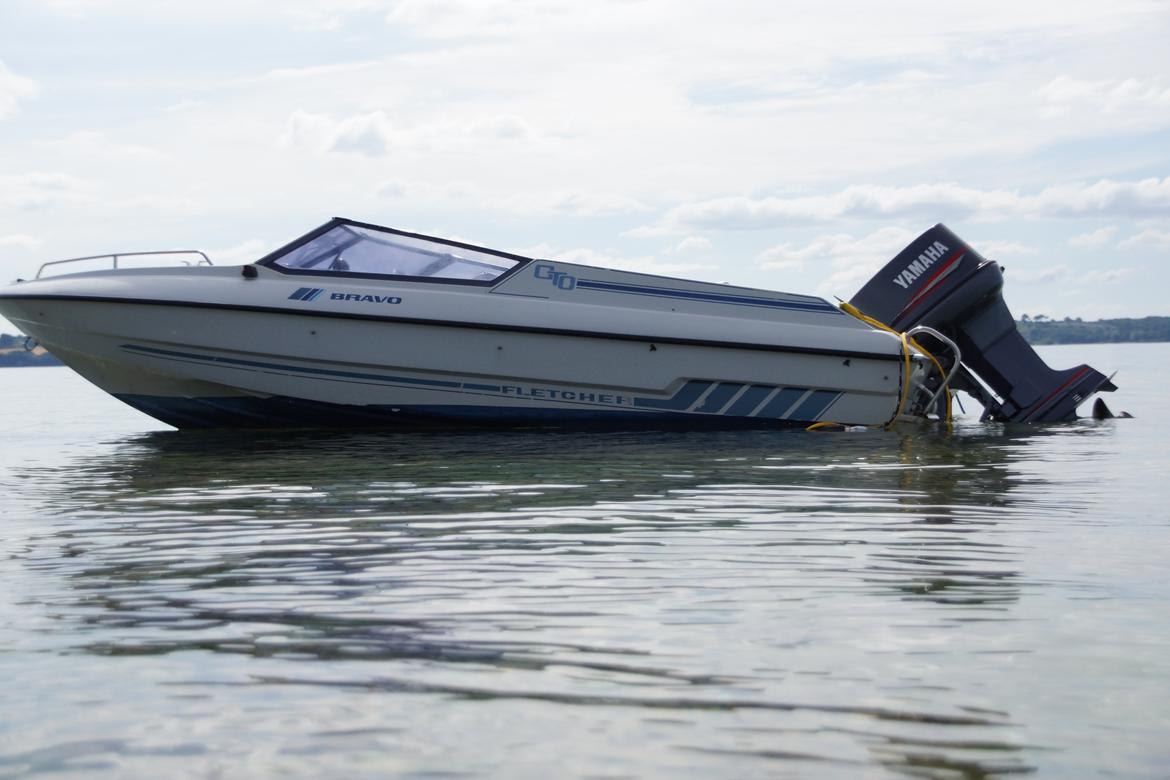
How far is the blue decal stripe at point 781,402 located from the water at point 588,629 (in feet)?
10.9

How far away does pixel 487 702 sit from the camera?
247 cm

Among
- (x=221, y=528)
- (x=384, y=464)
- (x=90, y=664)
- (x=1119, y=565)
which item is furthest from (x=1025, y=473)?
(x=90, y=664)

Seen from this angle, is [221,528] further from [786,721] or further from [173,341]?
[173,341]

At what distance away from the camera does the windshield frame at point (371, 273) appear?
9.24 m

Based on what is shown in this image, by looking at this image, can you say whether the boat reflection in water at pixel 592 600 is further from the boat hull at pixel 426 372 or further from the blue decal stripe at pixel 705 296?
the blue decal stripe at pixel 705 296

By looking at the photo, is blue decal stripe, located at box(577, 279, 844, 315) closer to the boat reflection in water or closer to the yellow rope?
the yellow rope

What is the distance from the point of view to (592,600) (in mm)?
3373

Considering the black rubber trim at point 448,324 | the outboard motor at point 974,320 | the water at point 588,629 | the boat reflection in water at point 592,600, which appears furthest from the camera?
the outboard motor at point 974,320

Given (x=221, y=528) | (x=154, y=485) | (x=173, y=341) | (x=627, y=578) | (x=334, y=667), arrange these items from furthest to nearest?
1. (x=173, y=341)
2. (x=154, y=485)
3. (x=221, y=528)
4. (x=627, y=578)
5. (x=334, y=667)

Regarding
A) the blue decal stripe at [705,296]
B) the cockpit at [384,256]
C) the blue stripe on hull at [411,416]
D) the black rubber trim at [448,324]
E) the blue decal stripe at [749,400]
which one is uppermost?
the cockpit at [384,256]

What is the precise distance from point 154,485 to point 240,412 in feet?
10.6

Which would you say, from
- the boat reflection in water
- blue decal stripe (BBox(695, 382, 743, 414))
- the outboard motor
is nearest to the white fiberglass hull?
blue decal stripe (BBox(695, 382, 743, 414))

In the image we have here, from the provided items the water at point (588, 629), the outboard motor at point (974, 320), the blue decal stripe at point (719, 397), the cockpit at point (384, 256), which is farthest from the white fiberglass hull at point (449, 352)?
the water at point (588, 629)

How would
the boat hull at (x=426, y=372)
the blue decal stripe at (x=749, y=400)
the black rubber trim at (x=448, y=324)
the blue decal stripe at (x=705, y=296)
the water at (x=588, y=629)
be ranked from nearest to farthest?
the water at (x=588, y=629) < the black rubber trim at (x=448, y=324) < the boat hull at (x=426, y=372) < the blue decal stripe at (x=705, y=296) < the blue decal stripe at (x=749, y=400)
